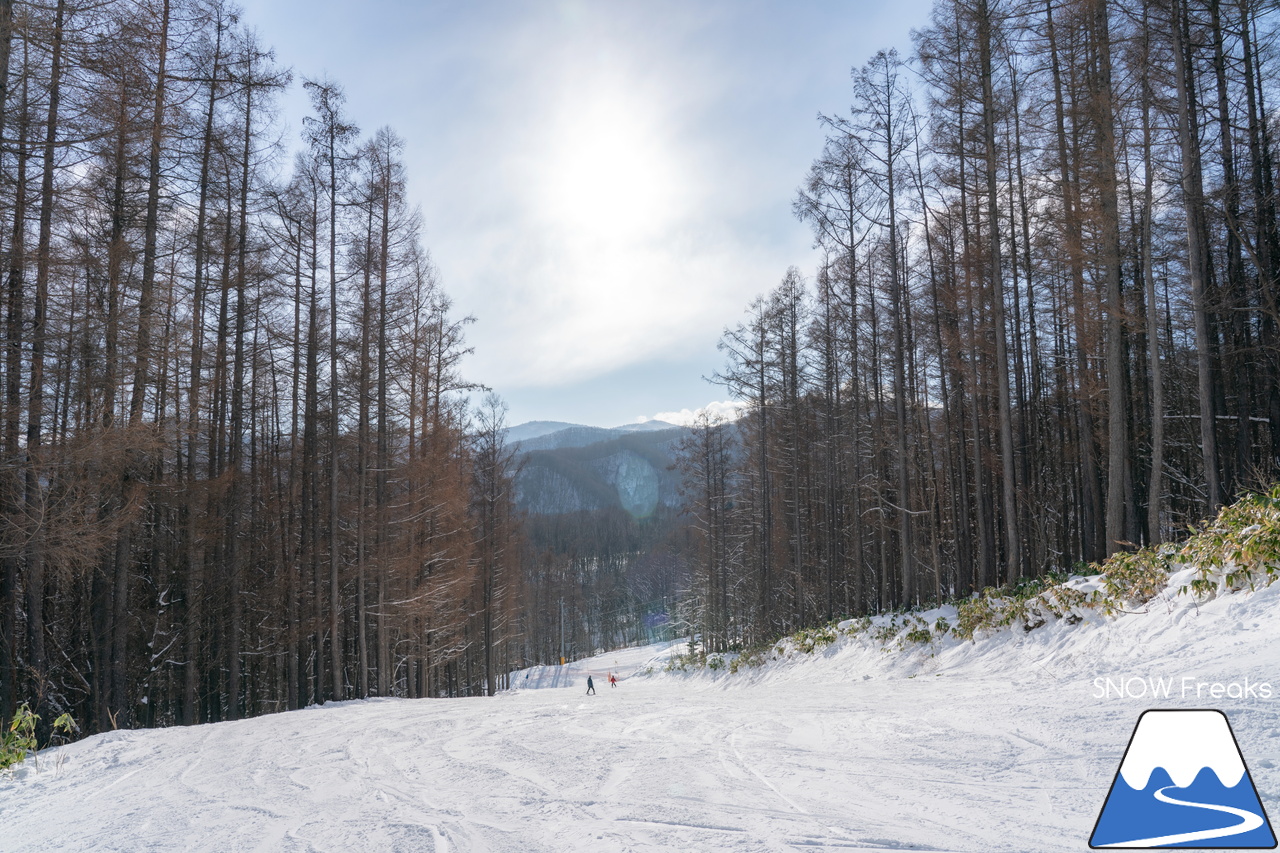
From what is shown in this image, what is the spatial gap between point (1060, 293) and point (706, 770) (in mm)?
15752

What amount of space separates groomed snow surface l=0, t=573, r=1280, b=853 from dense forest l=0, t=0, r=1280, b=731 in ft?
13.1

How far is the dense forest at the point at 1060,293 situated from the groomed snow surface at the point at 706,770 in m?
4.90

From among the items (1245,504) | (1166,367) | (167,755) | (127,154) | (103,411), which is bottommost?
(167,755)

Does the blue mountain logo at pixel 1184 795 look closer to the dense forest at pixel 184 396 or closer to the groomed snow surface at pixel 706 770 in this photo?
the groomed snow surface at pixel 706 770

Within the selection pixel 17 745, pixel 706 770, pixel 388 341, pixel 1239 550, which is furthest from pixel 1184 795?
pixel 388 341

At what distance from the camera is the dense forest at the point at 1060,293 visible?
10.4 m

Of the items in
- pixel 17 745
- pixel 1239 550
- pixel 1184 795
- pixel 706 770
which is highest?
pixel 1239 550

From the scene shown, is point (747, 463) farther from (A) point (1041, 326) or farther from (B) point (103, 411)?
(B) point (103, 411)

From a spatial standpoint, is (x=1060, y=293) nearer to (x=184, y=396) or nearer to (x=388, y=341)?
(x=388, y=341)

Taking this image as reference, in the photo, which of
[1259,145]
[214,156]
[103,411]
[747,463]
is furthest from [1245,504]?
[747,463]

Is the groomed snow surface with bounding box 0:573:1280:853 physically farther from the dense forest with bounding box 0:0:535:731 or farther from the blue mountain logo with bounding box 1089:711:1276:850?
the dense forest with bounding box 0:0:535:731

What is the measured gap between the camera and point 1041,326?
18531 millimetres

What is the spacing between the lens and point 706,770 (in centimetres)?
405

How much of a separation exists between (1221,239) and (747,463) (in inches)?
645
